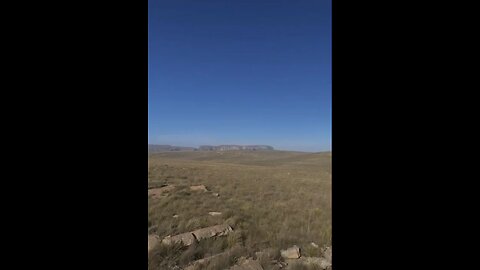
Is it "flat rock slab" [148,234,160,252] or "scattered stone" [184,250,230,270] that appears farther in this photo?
"flat rock slab" [148,234,160,252]

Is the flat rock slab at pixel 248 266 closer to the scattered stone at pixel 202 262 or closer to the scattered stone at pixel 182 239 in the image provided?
the scattered stone at pixel 202 262

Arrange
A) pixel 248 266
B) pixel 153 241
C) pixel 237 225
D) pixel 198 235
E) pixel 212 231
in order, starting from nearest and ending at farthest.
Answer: pixel 248 266
pixel 153 241
pixel 198 235
pixel 212 231
pixel 237 225

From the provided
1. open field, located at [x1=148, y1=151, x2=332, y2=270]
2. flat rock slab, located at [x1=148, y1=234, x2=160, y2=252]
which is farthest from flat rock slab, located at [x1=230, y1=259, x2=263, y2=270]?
flat rock slab, located at [x1=148, y1=234, x2=160, y2=252]

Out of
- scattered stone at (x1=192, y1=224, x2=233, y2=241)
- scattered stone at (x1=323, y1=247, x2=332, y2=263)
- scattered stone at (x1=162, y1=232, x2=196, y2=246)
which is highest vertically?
scattered stone at (x1=162, y1=232, x2=196, y2=246)

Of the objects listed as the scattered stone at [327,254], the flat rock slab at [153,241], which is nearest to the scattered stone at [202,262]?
the flat rock slab at [153,241]

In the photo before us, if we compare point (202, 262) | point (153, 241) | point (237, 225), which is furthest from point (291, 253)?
point (153, 241)

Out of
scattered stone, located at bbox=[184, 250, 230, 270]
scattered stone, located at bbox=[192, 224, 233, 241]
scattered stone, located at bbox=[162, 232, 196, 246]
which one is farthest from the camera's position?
scattered stone, located at bbox=[192, 224, 233, 241]

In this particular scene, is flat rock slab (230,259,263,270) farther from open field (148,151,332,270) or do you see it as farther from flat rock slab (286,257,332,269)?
flat rock slab (286,257,332,269)

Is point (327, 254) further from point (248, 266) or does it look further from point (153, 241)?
point (153, 241)
